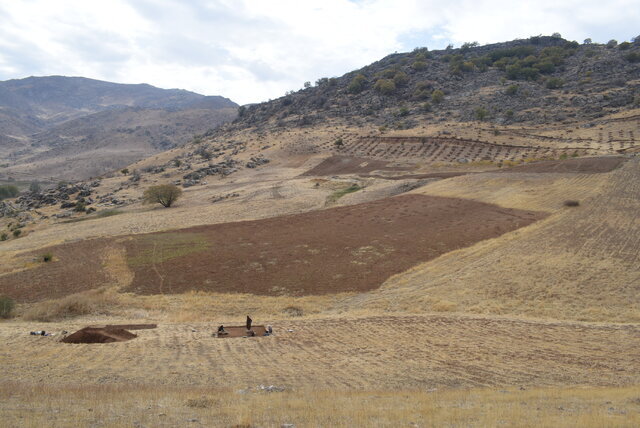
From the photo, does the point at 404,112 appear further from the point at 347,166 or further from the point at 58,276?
the point at 58,276

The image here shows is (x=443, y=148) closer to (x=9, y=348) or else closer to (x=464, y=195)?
(x=464, y=195)

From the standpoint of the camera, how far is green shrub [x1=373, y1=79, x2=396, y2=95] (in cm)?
12225

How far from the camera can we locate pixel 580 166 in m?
47.1

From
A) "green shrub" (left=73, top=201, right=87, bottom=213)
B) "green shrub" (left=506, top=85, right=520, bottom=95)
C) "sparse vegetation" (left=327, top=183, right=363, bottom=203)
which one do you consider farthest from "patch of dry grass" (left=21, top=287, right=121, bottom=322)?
"green shrub" (left=506, top=85, right=520, bottom=95)

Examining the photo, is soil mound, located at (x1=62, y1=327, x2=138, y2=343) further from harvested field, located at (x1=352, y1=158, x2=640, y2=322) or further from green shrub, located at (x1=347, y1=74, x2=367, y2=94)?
green shrub, located at (x1=347, y1=74, x2=367, y2=94)

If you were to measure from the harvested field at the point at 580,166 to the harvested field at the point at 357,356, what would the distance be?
33.2 m

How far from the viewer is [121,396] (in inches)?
424

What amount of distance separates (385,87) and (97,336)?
11657cm

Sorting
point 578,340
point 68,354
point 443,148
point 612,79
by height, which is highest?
point 612,79

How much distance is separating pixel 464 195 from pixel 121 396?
4000 cm

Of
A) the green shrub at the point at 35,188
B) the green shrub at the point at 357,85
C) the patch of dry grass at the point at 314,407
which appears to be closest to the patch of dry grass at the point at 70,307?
the patch of dry grass at the point at 314,407

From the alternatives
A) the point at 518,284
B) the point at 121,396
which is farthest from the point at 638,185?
the point at 121,396

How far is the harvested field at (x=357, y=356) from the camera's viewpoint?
13203mm

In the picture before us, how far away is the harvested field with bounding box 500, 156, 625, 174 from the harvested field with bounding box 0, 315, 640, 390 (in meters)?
33.2
